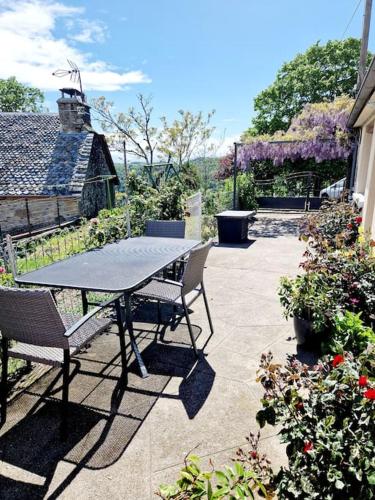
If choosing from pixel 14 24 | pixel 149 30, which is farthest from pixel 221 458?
pixel 14 24

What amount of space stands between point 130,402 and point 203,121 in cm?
1261

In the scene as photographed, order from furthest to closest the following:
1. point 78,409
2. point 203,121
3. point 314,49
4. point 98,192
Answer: point 314,49
point 98,192
point 203,121
point 78,409

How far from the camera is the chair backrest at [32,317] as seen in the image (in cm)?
183

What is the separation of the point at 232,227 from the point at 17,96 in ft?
107

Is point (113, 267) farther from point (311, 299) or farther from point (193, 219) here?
point (193, 219)

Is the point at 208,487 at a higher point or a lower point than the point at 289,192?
lower

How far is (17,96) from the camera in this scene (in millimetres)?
31172

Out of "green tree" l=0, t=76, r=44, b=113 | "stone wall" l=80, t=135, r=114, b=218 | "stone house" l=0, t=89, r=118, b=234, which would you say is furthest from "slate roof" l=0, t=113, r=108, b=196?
"green tree" l=0, t=76, r=44, b=113

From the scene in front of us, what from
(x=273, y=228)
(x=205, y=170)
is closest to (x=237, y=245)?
(x=273, y=228)

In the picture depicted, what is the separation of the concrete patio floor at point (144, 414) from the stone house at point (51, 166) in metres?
9.64

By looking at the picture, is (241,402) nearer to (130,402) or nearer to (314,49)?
(130,402)

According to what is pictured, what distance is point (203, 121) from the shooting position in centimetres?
1319

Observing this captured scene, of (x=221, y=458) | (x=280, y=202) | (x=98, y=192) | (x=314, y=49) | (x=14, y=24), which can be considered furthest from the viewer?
(x=314, y=49)

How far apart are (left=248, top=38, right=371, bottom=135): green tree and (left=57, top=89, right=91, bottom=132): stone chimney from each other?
11.9 meters
